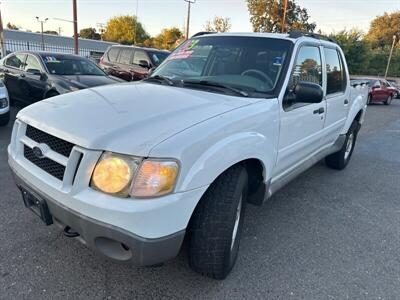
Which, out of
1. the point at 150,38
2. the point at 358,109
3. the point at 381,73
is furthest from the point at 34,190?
the point at 150,38

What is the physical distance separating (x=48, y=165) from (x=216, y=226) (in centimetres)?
118

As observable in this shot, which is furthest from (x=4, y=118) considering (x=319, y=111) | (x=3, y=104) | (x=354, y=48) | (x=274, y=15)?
(x=274, y=15)

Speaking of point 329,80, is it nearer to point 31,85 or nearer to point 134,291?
point 134,291

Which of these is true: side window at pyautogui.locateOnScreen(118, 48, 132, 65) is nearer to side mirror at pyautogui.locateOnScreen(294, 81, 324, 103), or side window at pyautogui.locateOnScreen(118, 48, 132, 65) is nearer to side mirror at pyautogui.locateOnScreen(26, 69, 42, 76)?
side mirror at pyautogui.locateOnScreen(26, 69, 42, 76)

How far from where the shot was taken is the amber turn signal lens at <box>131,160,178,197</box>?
1.81 m

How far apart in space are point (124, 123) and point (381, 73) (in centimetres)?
5145

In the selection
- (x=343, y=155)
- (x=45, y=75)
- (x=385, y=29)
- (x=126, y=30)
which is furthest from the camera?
(x=126, y=30)

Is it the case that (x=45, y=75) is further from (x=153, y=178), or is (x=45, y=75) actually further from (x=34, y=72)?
(x=153, y=178)

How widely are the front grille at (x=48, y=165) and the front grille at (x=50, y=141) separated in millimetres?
90

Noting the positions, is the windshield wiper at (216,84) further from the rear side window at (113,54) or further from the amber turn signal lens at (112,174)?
the rear side window at (113,54)

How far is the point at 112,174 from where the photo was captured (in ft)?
6.06

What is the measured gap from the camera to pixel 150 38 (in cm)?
7425

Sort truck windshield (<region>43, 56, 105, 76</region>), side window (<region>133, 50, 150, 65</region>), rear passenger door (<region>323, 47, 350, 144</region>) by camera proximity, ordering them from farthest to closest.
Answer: side window (<region>133, 50, 150, 65</region>), truck windshield (<region>43, 56, 105, 76</region>), rear passenger door (<region>323, 47, 350, 144</region>)

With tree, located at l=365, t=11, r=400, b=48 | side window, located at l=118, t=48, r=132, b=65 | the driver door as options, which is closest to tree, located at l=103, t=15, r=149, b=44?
tree, located at l=365, t=11, r=400, b=48
